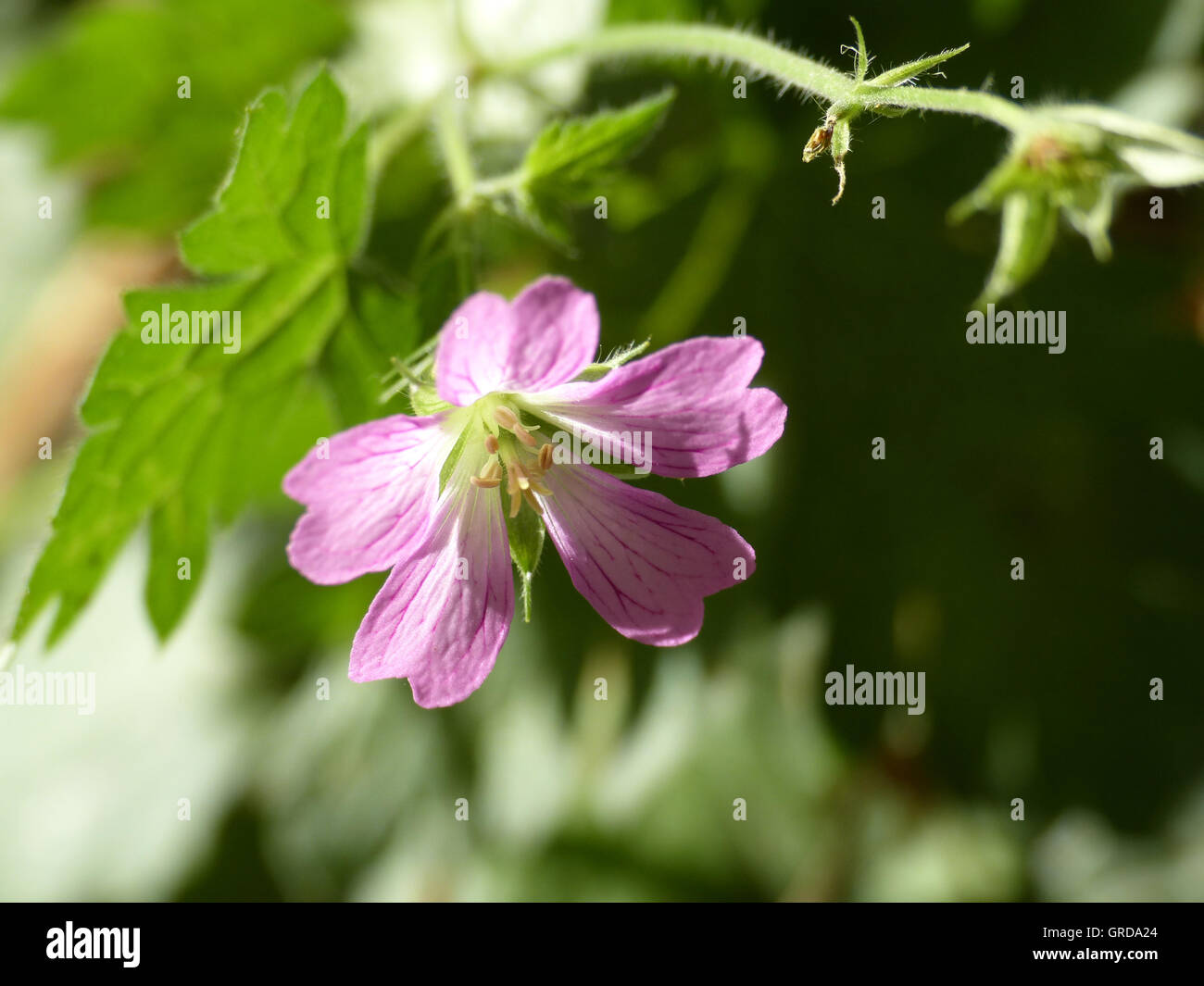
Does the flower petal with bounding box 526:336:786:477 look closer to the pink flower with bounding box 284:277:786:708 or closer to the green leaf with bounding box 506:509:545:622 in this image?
the pink flower with bounding box 284:277:786:708

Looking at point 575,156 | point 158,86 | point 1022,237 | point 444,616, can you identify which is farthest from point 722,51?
point 158,86

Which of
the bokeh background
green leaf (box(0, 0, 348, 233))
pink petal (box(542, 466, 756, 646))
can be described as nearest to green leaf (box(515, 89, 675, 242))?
pink petal (box(542, 466, 756, 646))

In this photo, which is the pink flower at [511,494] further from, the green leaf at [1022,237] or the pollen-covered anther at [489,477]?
the green leaf at [1022,237]

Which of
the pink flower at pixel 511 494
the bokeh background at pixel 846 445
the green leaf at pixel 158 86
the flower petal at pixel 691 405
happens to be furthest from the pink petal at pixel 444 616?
the green leaf at pixel 158 86

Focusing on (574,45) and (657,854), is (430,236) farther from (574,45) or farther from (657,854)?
(657,854)

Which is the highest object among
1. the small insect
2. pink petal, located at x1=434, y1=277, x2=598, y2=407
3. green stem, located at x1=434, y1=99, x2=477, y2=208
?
green stem, located at x1=434, y1=99, x2=477, y2=208
